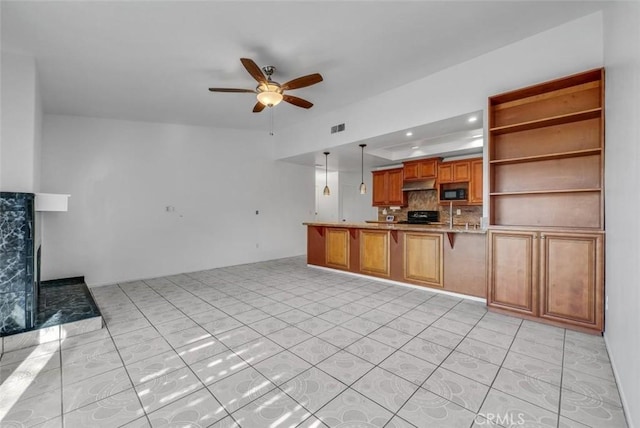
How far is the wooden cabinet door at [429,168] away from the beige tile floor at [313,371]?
3709 millimetres

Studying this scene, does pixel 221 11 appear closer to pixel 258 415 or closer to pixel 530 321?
pixel 258 415

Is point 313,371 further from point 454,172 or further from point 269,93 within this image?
point 454,172

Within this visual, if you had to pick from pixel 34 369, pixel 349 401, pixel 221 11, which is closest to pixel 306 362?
pixel 349 401

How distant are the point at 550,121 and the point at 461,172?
125 inches

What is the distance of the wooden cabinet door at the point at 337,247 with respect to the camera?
517 centimetres

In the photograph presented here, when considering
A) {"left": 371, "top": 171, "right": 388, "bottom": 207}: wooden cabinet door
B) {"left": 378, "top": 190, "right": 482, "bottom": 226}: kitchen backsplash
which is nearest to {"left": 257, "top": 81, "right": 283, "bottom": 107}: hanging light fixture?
{"left": 371, "top": 171, "right": 388, "bottom": 207}: wooden cabinet door

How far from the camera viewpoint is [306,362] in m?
2.14

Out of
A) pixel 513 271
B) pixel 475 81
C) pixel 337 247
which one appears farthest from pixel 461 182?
pixel 513 271

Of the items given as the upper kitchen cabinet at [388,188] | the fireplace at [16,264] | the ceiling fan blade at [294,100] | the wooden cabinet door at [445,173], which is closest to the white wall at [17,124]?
the fireplace at [16,264]

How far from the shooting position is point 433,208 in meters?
6.86

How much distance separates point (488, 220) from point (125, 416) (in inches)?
147

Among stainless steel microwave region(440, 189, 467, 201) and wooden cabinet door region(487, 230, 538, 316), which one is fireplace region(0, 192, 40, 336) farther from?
stainless steel microwave region(440, 189, 467, 201)

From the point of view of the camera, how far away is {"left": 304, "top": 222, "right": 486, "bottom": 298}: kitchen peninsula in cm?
364

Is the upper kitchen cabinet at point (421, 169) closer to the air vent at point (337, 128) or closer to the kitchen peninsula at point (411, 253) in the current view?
the kitchen peninsula at point (411, 253)
